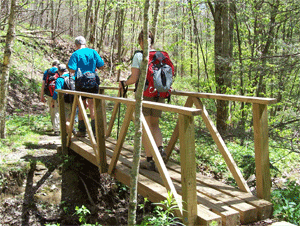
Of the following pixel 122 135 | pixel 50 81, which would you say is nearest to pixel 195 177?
pixel 122 135

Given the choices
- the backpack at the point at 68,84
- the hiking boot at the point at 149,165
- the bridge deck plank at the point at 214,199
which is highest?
the backpack at the point at 68,84

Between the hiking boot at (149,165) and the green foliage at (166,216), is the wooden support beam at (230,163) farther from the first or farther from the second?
the green foliage at (166,216)

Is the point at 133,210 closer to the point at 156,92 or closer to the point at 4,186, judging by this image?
the point at 156,92

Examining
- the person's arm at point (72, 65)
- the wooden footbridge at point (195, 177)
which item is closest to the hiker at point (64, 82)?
the person's arm at point (72, 65)

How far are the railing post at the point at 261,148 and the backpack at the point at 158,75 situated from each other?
4.12 ft

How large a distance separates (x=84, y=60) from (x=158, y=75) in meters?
2.09

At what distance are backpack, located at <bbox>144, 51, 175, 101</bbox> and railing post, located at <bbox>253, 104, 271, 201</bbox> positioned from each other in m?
1.26

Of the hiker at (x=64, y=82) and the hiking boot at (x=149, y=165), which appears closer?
the hiking boot at (x=149, y=165)

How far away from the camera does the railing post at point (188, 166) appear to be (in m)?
2.82

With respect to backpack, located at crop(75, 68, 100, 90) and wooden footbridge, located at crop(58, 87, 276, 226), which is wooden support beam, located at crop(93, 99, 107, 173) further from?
backpack, located at crop(75, 68, 100, 90)

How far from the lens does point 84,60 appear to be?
554 centimetres

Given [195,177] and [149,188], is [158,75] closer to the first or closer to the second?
[149,188]

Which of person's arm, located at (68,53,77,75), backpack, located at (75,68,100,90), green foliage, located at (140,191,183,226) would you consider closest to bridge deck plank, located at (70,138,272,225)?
green foliage, located at (140,191,183,226)

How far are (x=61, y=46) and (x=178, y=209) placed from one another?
1648cm
